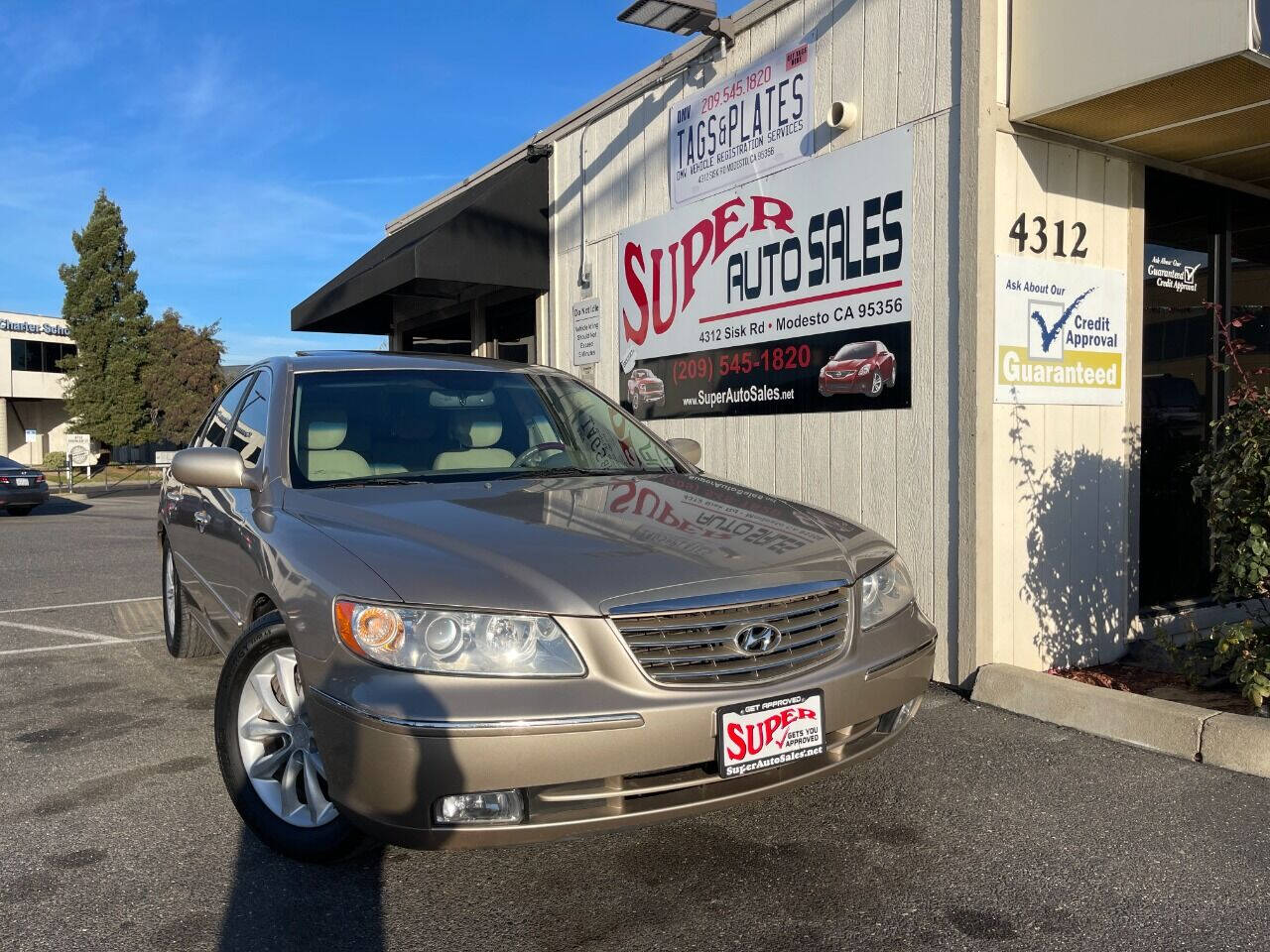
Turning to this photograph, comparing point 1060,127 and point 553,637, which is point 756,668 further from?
point 1060,127

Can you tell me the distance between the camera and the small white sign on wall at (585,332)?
8.48m

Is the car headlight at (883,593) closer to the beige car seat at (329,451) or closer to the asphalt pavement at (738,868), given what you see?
the asphalt pavement at (738,868)

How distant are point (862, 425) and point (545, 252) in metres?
4.48

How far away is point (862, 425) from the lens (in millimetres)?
5656

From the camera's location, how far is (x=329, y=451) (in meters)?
3.58

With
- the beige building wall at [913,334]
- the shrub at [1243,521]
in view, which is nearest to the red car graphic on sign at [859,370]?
the beige building wall at [913,334]

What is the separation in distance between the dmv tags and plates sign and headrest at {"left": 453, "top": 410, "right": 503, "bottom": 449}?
3.09 m

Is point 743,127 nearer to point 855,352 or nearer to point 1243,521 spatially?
point 855,352

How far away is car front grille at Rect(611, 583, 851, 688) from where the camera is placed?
8.24 feet

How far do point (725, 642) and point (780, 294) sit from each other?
409cm

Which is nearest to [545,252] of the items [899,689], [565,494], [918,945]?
[565,494]

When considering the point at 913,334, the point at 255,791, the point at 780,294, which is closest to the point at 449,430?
the point at 255,791

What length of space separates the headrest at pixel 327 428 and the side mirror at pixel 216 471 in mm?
229

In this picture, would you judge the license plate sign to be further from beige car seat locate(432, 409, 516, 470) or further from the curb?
the curb
